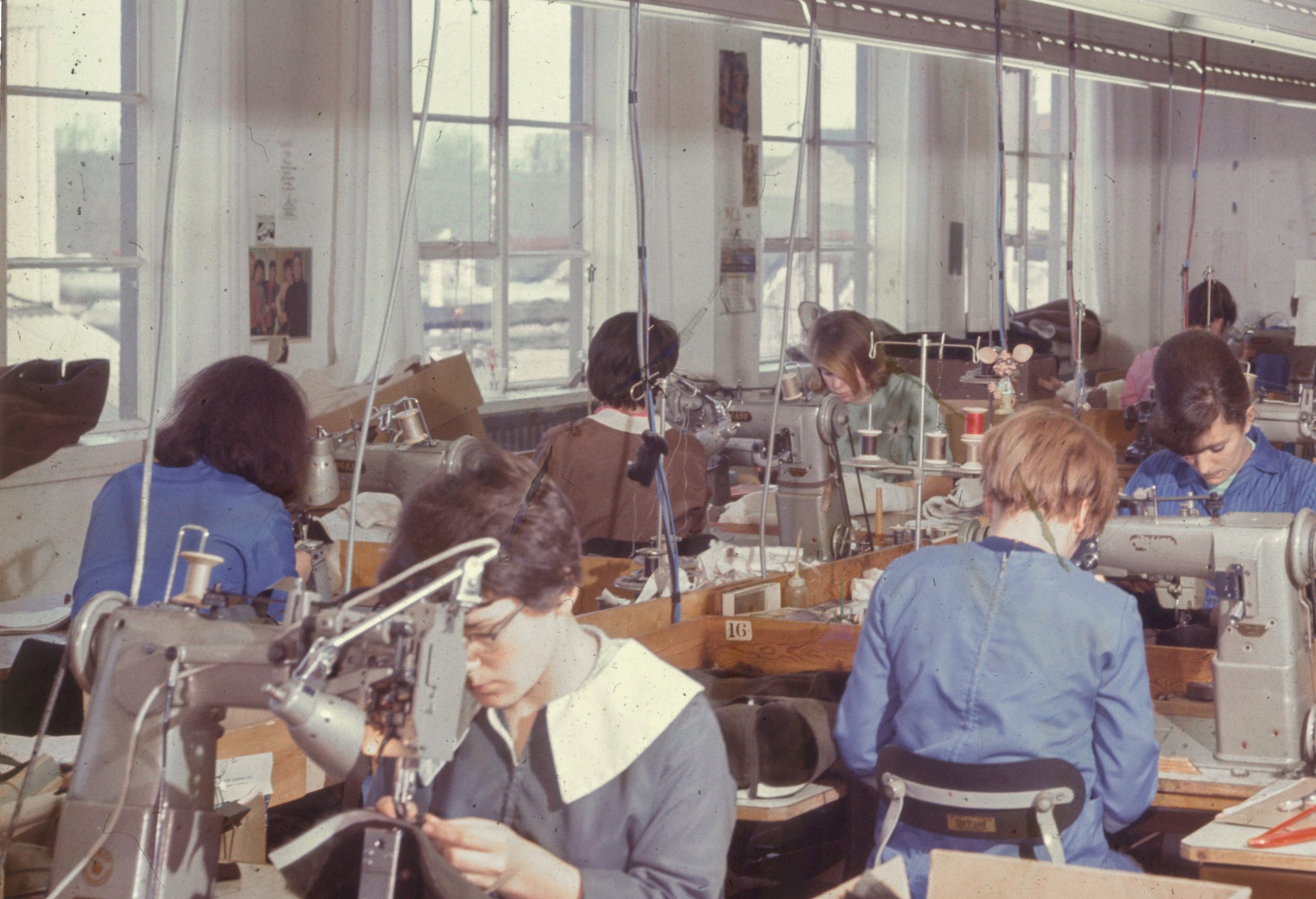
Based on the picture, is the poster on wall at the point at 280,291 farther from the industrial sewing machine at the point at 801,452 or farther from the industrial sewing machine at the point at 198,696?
the industrial sewing machine at the point at 198,696

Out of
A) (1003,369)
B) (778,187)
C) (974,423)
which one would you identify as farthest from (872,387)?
(778,187)

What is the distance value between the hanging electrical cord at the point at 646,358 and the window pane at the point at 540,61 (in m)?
0.14

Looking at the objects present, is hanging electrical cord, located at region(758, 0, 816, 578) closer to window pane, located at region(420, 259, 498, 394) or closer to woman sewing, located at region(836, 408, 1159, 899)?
window pane, located at region(420, 259, 498, 394)

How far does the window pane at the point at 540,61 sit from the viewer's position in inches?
102

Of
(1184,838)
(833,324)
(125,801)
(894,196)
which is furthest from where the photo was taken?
(894,196)

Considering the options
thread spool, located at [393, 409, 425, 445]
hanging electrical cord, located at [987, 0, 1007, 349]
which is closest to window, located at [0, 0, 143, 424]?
thread spool, located at [393, 409, 425, 445]

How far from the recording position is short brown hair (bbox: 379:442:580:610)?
143 centimetres

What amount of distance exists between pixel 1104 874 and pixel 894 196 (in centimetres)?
555

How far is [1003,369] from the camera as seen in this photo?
3.59 meters

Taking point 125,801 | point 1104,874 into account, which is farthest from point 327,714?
point 1104,874

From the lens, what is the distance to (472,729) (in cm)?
154

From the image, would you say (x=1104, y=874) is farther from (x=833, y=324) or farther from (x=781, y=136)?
(x=781, y=136)

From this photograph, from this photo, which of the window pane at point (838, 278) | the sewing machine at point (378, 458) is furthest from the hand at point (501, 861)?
the window pane at point (838, 278)

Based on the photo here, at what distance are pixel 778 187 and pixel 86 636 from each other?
3.87 metres
